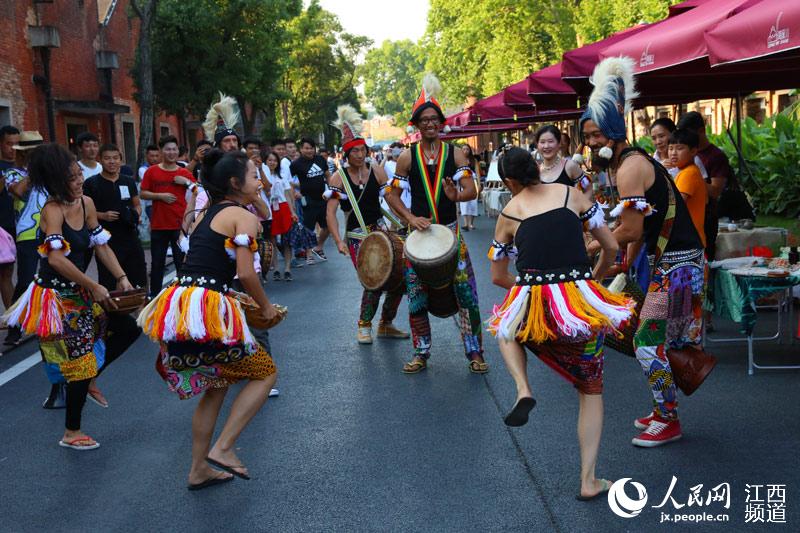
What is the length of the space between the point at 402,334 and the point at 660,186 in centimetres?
397

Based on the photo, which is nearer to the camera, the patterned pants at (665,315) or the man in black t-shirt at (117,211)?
the patterned pants at (665,315)

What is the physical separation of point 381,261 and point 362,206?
0.90 m

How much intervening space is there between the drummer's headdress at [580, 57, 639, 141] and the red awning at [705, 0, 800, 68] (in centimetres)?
89

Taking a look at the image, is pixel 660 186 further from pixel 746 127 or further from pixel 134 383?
pixel 746 127

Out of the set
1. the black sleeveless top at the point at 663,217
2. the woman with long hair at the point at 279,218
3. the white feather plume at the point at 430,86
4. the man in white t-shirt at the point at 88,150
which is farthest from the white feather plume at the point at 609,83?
the woman with long hair at the point at 279,218

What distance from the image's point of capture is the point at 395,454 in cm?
520

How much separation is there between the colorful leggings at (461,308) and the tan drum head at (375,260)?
0.27 meters

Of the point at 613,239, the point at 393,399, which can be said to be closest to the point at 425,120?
the point at 393,399

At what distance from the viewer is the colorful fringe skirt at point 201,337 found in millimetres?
4383

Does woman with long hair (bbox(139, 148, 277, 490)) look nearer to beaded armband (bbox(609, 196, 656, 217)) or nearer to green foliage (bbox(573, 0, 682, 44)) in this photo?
beaded armband (bbox(609, 196, 656, 217))

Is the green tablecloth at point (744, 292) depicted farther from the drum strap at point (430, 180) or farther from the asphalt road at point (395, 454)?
the drum strap at point (430, 180)

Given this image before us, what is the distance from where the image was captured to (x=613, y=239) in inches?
185

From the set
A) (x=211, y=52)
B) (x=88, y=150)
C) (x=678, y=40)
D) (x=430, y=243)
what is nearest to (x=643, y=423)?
(x=430, y=243)

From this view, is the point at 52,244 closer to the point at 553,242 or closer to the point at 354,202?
the point at 553,242
